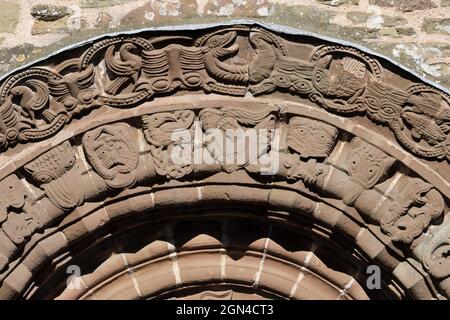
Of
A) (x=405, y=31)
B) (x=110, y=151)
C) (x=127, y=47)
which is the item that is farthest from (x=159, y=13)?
(x=405, y=31)

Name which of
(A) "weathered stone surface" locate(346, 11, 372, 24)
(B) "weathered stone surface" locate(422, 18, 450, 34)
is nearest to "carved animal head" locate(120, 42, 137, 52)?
(A) "weathered stone surface" locate(346, 11, 372, 24)

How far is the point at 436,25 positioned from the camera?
17.3 feet

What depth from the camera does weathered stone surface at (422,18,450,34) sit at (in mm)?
5270

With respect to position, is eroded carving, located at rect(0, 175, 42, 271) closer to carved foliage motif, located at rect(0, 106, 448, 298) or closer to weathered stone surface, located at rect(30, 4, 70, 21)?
carved foliage motif, located at rect(0, 106, 448, 298)

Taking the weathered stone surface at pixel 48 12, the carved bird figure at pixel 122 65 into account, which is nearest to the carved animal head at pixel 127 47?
the carved bird figure at pixel 122 65

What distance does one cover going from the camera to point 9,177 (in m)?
5.07

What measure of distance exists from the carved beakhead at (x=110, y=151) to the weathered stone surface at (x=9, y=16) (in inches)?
26.0

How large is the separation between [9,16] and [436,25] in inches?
82.1

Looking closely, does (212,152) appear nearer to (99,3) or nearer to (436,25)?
(99,3)

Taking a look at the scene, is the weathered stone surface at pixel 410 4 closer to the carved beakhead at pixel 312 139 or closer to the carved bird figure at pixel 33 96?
the carved beakhead at pixel 312 139

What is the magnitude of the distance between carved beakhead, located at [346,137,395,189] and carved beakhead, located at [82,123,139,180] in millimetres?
1044

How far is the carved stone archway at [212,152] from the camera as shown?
5105mm

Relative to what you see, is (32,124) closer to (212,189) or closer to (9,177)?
(9,177)

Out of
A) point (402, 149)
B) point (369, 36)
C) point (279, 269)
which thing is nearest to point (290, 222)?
point (279, 269)
